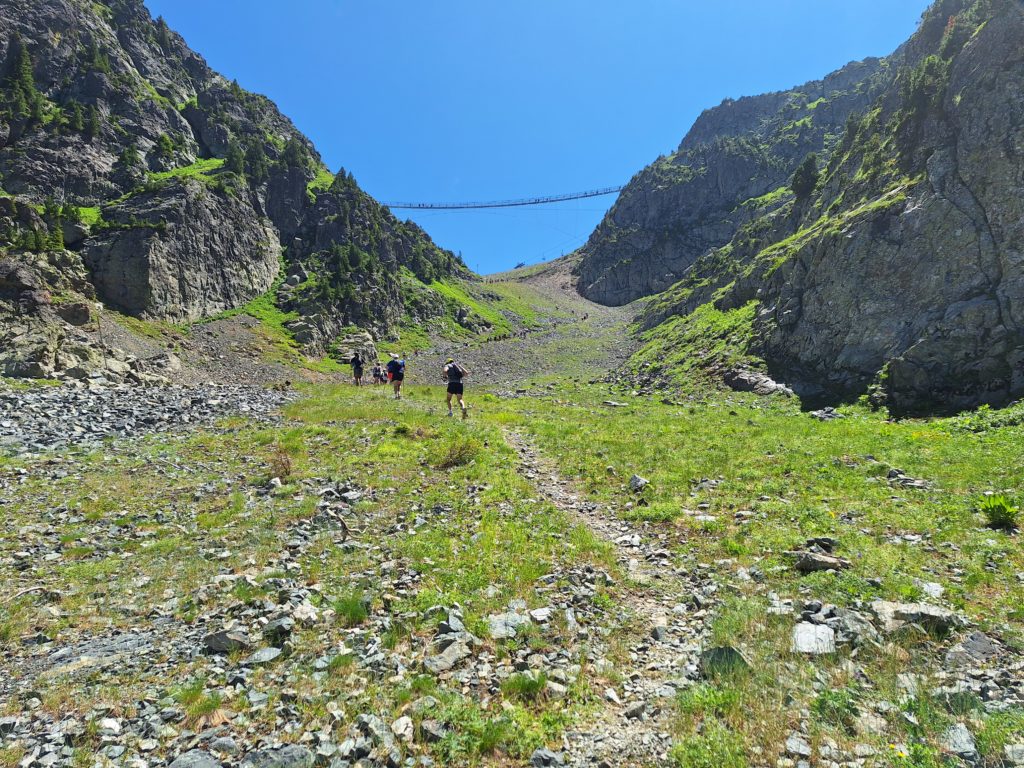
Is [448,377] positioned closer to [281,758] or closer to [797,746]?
[281,758]

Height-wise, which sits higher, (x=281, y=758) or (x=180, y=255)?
(x=180, y=255)

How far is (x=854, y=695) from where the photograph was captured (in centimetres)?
537

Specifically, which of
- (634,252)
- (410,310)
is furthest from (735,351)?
(634,252)

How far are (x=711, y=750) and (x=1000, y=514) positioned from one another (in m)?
9.21

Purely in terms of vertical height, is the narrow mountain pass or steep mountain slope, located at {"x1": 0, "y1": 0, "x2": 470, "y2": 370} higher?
steep mountain slope, located at {"x1": 0, "y1": 0, "x2": 470, "y2": 370}

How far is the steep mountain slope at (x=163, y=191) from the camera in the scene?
51.6 meters

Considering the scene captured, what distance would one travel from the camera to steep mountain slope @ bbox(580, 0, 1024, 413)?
21391mm

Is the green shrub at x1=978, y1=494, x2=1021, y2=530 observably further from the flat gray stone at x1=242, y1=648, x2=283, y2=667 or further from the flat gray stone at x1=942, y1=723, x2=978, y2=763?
A: the flat gray stone at x1=242, y1=648, x2=283, y2=667

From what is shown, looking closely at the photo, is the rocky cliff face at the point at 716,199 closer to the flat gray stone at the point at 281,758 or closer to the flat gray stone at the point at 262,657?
the flat gray stone at the point at 262,657

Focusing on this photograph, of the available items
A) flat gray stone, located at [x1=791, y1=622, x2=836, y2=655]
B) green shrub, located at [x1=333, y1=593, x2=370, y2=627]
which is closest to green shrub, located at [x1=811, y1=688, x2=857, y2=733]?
flat gray stone, located at [x1=791, y1=622, x2=836, y2=655]

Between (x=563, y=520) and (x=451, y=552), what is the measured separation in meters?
3.20

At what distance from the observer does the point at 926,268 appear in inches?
992

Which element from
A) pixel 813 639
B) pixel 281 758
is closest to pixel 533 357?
pixel 813 639

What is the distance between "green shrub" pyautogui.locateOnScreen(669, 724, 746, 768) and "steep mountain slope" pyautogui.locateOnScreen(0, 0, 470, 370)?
5172cm
